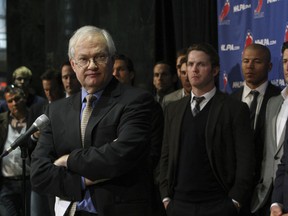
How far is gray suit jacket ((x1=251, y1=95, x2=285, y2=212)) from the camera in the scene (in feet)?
13.3

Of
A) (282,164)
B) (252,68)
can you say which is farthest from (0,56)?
(282,164)

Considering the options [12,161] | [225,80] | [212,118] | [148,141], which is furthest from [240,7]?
[148,141]

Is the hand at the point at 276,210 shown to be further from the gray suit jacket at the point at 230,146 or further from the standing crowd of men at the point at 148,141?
the gray suit jacket at the point at 230,146

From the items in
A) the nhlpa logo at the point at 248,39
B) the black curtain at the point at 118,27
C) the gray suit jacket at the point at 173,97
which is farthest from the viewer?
the black curtain at the point at 118,27

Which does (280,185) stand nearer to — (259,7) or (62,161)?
(62,161)

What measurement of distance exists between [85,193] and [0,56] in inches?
278

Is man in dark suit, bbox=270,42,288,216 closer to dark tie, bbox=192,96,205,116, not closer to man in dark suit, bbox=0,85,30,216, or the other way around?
dark tie, bbox=192,96,205,116

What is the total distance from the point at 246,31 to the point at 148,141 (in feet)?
9.10

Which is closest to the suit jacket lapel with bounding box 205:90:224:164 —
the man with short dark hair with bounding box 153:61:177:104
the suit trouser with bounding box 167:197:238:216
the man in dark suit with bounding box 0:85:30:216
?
the suit trouser with bounding box 167:197:238:216

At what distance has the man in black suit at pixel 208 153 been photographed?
4.03 m

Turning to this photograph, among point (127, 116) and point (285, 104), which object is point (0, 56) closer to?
point (285, 104)

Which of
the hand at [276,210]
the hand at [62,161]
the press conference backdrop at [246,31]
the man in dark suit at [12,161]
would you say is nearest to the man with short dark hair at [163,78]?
the press conference backdrop at [246,31]

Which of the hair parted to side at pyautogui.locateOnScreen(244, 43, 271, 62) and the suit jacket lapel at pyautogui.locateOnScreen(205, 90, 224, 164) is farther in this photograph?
the hair parted to side at pyautogui.locateOnScreen(244, 43, 271, 62)

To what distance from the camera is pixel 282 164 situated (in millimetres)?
3627
